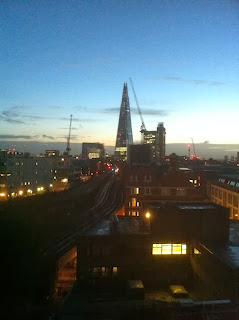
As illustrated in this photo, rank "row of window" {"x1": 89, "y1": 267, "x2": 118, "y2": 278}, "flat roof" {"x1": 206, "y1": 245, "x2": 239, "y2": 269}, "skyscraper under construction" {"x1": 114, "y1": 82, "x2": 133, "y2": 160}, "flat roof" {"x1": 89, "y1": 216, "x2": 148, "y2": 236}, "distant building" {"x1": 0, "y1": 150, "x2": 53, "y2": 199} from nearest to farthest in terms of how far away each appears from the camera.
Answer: "flat roof" {"x1": 206, "y1": 245, "x2": 239, "y2": 269} < "row of window" {"x1": 89, "y1": 267, "x2": 118, "y2": 278} < "flat roof" {"x1": 89, "y1": 216, "x2": 148, "y2": 236} < "distant building" {"x1": 0, "y1": 150, "x2": 53, "y2": 199} < "skyscraper under construction" {"x1": 114, "y1": 82, "x2": 133, "y2": 160}

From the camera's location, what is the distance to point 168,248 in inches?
288

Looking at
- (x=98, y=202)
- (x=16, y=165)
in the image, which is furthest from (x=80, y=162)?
(x=98, y=202)

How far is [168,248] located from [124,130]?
8821 centimetres

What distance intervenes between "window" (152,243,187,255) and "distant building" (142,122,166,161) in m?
68.8

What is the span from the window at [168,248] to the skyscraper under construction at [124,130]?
84.7 m

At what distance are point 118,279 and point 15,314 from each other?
7.78 feet

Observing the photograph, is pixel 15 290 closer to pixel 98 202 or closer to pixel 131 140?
pixel 98 202

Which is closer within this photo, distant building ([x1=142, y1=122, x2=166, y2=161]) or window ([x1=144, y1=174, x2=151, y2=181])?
window ([x1=144, y1=174, x2=151, y2=181])

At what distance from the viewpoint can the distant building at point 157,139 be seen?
251 feet

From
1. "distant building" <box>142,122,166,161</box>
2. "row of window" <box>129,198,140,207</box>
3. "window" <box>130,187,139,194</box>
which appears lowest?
"row of window" <box>129,198,140,207</box>

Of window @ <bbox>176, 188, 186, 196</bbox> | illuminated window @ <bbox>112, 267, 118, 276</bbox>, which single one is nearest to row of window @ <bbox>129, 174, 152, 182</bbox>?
window @ <bbox>176, 188, 186, 196</bbox>

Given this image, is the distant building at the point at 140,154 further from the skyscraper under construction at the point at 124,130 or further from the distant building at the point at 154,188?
the skyscraper under construction at the point at 124,130

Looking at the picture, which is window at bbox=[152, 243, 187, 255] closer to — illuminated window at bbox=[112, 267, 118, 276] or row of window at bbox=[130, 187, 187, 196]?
illuminated window at bbox=[112, 267, 118, 276]

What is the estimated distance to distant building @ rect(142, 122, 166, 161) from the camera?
7644 cm
